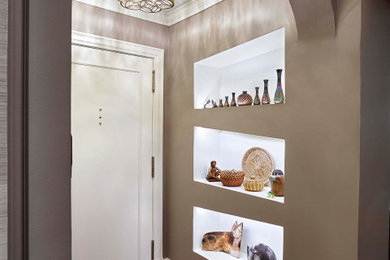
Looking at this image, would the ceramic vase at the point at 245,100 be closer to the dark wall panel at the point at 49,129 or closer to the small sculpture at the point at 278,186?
the small sculpture at the point at 278,186

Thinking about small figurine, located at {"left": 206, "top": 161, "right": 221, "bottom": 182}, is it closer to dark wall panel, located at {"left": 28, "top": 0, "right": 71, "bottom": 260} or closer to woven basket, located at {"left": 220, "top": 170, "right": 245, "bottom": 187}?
woven basket, located at {"left": 220, "top": 170, "right": 245, "bottom": 187}

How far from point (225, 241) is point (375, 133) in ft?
4.61

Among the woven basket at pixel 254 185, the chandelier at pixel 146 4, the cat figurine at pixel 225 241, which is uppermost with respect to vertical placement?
the chandelier at pixel 146 4

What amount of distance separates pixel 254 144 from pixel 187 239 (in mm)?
1005

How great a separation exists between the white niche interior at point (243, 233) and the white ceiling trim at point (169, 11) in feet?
5.48

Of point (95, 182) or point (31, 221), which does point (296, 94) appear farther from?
point (95, 182)

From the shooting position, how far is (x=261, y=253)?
1.84 meters

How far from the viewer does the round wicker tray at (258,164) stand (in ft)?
6.47

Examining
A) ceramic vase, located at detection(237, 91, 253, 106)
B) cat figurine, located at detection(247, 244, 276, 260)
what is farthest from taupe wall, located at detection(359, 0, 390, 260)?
ceramic vase, located at detection(237, 91, 253, 106)

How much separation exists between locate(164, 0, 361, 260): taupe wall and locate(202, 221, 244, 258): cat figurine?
0.26 metres

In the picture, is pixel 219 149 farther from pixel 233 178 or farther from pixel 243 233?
pixel 243 233

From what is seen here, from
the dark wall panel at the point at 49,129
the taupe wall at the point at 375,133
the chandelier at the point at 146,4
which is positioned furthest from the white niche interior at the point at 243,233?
the dark wall panel at the point at 49,129

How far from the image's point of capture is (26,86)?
0.50 m

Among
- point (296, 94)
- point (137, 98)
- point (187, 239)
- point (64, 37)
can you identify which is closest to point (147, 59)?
point (137, 98)
